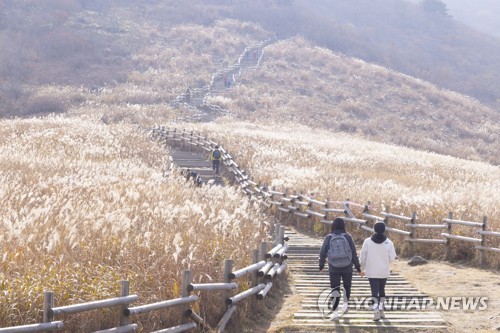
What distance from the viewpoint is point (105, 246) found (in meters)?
9.00

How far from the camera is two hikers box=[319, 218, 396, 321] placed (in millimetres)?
9625

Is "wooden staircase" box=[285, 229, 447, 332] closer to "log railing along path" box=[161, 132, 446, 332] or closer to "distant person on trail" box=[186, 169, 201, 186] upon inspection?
"log railing along path" box=[161, 132, 446, 332]

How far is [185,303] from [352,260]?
2878mm

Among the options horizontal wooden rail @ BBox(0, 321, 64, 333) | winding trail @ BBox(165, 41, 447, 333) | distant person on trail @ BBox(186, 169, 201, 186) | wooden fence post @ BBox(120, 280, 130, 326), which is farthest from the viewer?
distant person on trail @ BBox(186, 169, 201, 186)

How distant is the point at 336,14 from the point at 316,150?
10235 centimetres

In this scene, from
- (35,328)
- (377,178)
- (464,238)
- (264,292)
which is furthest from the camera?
(377,178)

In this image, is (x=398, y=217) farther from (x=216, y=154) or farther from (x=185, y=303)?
(x=216, y=154)

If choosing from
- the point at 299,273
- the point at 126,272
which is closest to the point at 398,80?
the point at 299,273

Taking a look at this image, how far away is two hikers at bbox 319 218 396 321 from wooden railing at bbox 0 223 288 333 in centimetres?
104

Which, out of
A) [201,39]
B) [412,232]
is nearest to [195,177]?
[412,232]

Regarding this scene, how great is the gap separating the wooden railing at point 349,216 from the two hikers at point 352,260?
4.38 meters

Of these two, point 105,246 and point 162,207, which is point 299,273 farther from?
point 105,246

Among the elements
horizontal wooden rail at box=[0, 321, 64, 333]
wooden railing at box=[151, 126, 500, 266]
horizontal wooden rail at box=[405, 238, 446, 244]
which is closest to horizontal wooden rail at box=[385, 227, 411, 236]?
wooden railing at box=[151, 126, 500, 266]

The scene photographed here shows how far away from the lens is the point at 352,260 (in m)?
9.73
